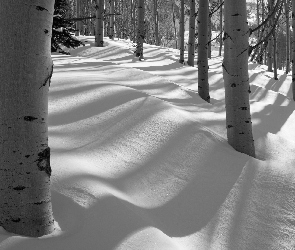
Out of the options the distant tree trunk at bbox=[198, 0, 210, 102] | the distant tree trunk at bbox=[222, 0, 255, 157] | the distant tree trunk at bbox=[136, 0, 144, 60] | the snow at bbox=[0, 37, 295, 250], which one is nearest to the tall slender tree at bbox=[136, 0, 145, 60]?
the distant tree trunk at bbox=[136, 0, 144, 60]

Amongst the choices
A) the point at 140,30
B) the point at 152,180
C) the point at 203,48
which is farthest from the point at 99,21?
the point at 152,180

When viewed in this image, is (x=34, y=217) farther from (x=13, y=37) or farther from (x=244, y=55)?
(x=244, y=55)

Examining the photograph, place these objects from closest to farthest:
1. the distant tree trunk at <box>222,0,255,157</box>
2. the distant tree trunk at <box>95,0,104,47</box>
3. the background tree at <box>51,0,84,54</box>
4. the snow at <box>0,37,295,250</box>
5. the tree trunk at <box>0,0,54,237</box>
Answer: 1. the tree trunk at <box>0,0,54,237</box>
2. the snow at <box>0,37,295,250</box>
3. the distant tree trunk at <box>222,0,255,157</box>
4. the background tree at <box>51,0,84,54</box>
5. the distant tree trunk at <box>95,0,104,47</box>

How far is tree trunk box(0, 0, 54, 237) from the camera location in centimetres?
155

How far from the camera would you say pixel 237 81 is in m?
3.64

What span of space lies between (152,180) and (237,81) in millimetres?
1642

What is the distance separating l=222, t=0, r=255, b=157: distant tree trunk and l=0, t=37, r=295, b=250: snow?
0.16 meters

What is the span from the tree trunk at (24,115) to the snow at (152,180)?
0.14 metres

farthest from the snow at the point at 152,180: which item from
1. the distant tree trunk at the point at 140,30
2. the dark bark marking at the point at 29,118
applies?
the distant tree trunk at the point at 140,30

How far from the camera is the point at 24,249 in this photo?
5.18 feet

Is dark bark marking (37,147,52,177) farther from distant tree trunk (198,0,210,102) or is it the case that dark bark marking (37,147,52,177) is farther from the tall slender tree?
the tall slender tree

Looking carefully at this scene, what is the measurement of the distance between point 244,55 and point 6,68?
9.09 feet

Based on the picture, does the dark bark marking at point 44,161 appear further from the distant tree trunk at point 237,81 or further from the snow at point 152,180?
the distant tree trunk at point 237,81

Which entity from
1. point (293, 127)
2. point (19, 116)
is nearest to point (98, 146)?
point (19, 116)
